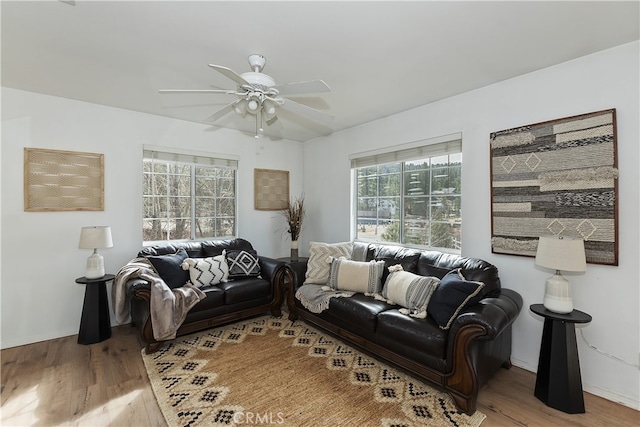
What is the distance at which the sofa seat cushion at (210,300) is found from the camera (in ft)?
10.3

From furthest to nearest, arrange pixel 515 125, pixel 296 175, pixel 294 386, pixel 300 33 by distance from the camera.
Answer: pixel 296 175, pixel 515 125, pixel 294 386, pixel 300 33

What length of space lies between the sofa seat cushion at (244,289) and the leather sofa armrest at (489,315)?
2.24 m

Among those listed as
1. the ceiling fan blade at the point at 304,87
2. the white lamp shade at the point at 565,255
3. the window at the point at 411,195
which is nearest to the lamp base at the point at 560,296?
the white lamp shade at the point at 565,255

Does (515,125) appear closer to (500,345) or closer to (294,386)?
(500,345)

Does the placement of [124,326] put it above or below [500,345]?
below

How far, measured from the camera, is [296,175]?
206 inches

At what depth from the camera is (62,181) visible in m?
3.27

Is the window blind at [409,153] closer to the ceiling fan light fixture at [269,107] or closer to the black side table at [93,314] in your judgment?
the ceiling fan light fixture at [269,107]

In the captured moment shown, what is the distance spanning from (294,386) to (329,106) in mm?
2812

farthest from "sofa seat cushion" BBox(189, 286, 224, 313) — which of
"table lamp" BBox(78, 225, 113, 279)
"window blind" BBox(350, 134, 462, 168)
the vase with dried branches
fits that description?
"window blind" BBox(350, 134, 462, 168)

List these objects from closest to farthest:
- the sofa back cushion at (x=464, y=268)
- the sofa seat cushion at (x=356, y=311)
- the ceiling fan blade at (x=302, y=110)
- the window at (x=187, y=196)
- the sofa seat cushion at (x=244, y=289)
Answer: the ceiling fan blade at (x=302, y=110) < the sofa back cushion at (x=464, y=268) < the sofa seat cushion at (x=356, y=311) < the sofa seat cushion at (x=244, y=289) < the window at (x=187, y=196)

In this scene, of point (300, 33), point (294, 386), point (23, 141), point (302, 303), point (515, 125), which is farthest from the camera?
point (302, 303)

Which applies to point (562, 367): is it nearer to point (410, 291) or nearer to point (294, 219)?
point (410, 291)

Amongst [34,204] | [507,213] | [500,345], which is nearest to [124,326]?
[34,204]
